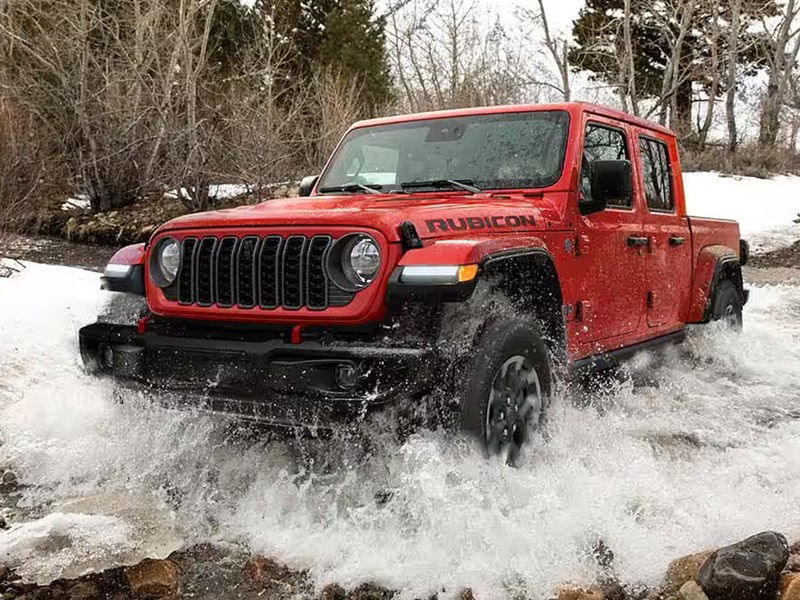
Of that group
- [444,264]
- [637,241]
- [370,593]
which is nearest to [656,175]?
[637,241]

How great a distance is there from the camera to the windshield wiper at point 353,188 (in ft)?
15.2

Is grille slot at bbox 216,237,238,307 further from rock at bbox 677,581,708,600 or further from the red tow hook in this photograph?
rock at bbox 677,581,708,600

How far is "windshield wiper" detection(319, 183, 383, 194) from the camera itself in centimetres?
462

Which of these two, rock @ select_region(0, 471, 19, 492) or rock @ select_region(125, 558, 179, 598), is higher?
rock @ select_region(0, 471, 19, 492)

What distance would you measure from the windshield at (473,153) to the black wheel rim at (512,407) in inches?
46.5

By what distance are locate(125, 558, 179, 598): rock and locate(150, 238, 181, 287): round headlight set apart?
1.30 metres

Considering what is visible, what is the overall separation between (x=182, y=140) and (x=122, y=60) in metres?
Result: 2.44

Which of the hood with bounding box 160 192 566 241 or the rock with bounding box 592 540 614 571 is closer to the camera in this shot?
the rock with bounding box 592 540 614 571

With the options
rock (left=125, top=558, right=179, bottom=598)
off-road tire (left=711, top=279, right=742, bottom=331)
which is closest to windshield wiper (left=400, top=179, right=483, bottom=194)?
rock (left=125, top=558, right=179, bottom=598)

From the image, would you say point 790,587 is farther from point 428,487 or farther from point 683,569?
point 428,487

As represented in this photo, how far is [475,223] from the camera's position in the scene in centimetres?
359

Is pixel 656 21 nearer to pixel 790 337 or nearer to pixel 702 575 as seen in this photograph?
pixel 790 337

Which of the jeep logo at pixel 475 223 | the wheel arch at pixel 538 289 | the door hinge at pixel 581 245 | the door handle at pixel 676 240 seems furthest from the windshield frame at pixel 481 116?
the door handle at pixel 676 240

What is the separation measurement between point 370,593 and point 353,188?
2.55 meters
